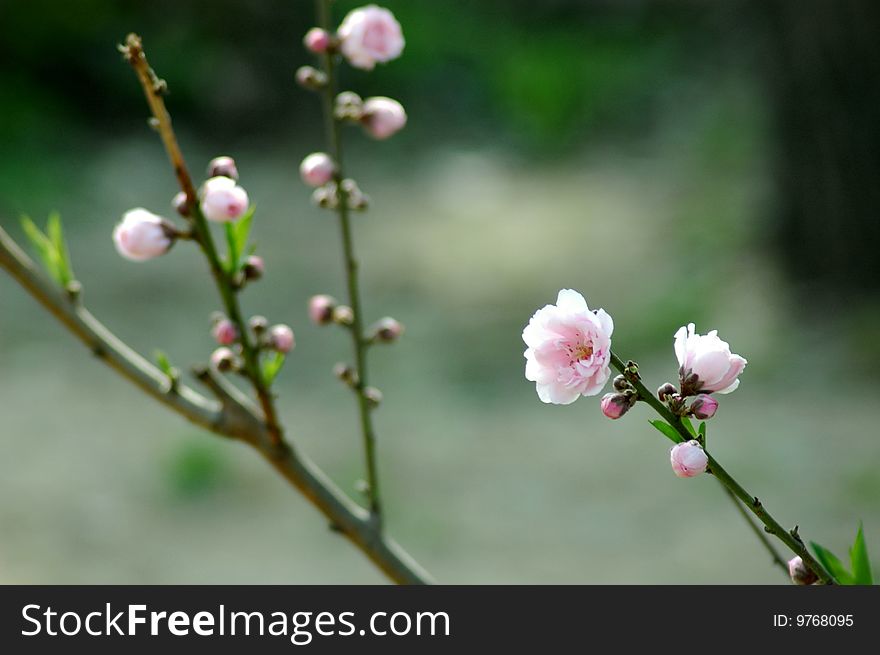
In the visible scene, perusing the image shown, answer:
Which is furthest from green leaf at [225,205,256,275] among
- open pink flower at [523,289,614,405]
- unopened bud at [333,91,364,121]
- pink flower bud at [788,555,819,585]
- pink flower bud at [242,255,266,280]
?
pink flower bud at [788,555,819,585]

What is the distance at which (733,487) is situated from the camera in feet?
1.56

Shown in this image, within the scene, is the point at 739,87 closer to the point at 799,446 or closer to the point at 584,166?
the point at 584,166

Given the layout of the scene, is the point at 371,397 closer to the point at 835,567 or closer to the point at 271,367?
the point at 271,367

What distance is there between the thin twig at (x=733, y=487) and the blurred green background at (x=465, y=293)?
73.5 inches

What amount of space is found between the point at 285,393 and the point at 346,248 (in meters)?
2.29

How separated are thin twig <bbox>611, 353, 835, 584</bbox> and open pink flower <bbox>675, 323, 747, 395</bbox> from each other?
0.06ft

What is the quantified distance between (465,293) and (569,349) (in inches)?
117

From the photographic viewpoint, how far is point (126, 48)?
1.85ft

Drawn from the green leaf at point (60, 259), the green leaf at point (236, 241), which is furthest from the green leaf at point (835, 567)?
the green leaf at point (60, 259)

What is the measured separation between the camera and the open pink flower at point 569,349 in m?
0.47

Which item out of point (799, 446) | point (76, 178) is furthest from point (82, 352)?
point (799, 446)

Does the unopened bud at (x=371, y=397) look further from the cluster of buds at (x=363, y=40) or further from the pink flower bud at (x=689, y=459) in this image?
the pink flower bud at (x=689, y=459)

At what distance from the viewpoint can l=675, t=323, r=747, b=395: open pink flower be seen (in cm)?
52

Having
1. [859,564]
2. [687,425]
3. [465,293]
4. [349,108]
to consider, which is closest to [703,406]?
[687,425]
